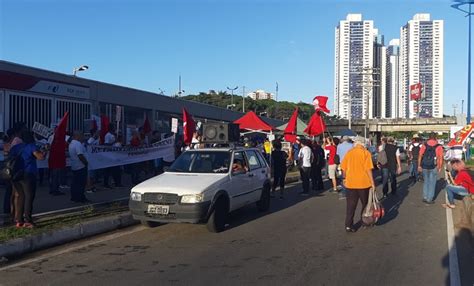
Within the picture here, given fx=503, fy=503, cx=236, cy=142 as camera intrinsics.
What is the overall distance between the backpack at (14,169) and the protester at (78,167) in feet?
9.12

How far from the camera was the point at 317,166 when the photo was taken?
16891mm

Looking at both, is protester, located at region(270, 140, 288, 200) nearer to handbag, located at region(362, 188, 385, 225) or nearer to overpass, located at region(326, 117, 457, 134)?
handbag, located at region(362, 188, 385, 225)

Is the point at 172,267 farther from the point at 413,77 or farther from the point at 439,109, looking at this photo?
the point at 439,109

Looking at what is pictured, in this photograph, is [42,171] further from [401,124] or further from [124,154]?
[401,124]

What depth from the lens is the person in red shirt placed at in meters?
10.2

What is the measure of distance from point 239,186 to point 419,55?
3446 inches

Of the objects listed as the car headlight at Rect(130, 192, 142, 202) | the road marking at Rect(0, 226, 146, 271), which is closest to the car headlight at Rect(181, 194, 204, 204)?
the car headlight at Rect(130, 192, 142, 202)

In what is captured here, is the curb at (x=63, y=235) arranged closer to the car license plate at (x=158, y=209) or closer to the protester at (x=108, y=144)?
the car license plate at (x=158, y=209)

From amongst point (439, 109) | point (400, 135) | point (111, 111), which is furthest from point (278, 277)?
point (400, 135)

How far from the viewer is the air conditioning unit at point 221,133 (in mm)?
13586

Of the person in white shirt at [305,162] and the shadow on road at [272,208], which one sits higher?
the person in white shirt at [305,162]

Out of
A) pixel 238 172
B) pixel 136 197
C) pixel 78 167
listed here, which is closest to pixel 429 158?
pixel 238 172

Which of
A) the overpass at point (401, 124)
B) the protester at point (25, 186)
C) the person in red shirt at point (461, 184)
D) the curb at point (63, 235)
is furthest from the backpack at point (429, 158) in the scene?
the overpass at point (401, 124)

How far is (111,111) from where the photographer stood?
23.9 metres
